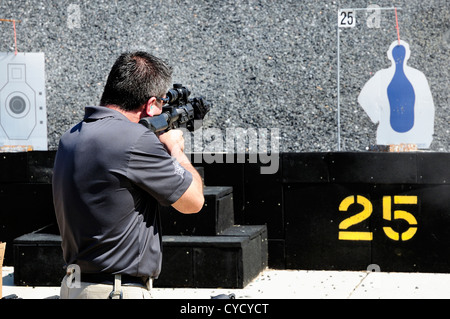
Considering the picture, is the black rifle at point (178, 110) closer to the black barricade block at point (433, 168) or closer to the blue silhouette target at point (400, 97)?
the black barricade block at point (433, 168)

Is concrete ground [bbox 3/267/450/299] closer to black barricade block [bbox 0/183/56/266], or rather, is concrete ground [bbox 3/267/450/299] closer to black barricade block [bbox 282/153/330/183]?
black barricade block [bbox 0/183/56/266]

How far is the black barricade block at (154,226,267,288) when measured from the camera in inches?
226

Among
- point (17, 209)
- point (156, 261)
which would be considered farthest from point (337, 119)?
point (156, 261)

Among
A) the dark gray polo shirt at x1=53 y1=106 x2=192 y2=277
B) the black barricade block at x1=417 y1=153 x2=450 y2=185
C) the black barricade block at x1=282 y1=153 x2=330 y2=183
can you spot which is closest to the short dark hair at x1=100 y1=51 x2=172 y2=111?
the dark gray polo shirt at x1=53 y1=106 x2=192 y2=277

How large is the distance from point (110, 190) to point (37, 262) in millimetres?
3492

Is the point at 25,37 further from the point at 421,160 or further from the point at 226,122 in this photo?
the point at 421,160

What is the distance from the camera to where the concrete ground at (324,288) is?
5.45 meters

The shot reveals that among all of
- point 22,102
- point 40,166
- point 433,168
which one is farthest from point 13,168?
point 433,168

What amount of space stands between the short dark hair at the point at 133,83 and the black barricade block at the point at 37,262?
129 inches

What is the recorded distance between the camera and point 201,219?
19.6ft

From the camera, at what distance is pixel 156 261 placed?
296cm

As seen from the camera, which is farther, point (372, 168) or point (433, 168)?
point (372, 168)

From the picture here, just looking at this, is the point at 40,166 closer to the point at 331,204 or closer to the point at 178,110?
the point at 331,204
